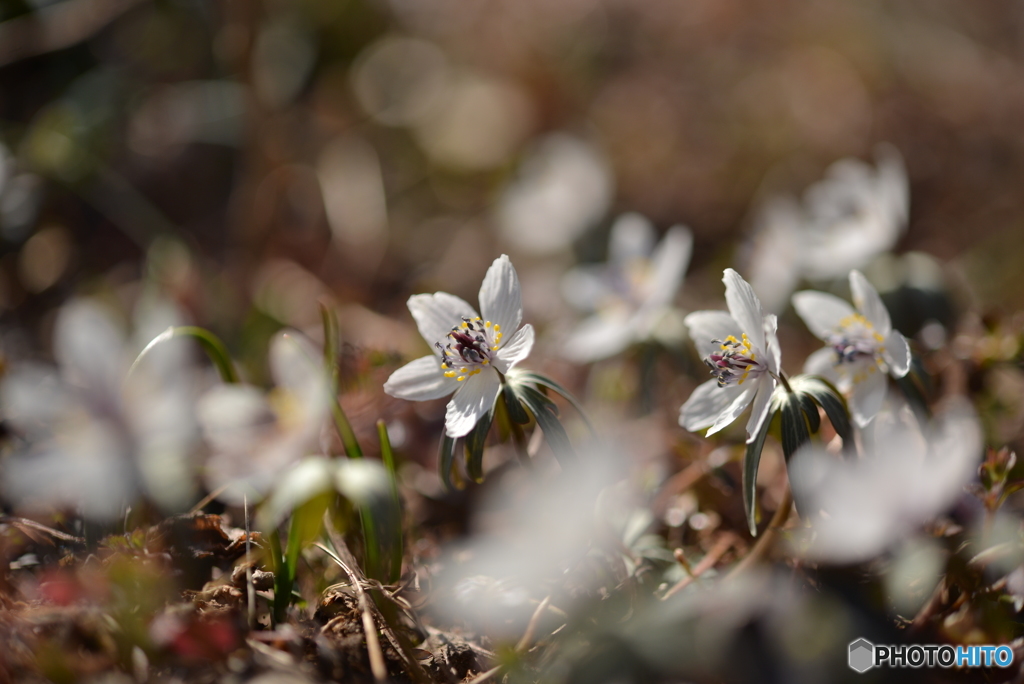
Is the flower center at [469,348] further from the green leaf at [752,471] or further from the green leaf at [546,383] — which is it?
the green leaf at [752,471]

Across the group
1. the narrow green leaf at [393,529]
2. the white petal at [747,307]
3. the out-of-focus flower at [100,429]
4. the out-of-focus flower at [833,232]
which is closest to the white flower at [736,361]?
the white petal at [747,307]

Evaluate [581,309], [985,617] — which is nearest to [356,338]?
[581,309]

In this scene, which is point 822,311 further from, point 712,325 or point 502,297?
point 502,297

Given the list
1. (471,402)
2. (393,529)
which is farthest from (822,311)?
(393,529)

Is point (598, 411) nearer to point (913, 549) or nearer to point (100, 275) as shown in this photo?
point (913, 549)

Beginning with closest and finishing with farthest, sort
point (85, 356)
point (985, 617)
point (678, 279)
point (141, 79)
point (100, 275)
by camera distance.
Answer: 1. point (985, 617)
2. point (85, 356)
3. point (678, 279)
4. point (100, 275)
5. point (141, 79)

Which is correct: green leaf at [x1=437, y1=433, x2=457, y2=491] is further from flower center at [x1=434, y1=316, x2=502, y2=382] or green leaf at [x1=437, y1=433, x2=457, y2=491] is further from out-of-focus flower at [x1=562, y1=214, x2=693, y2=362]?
out-of-focus flower at [x1=562, y1=214, x2=693, y2=362]
